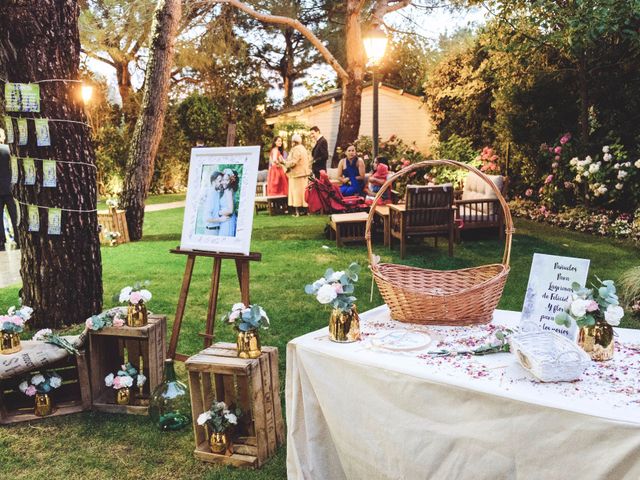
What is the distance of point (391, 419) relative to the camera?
73.1 inches

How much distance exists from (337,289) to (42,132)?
3.07 m

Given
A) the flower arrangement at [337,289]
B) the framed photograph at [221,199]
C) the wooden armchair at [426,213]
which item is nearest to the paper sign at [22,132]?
the framed photograph at [221,199]

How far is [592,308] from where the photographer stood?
1.81 m

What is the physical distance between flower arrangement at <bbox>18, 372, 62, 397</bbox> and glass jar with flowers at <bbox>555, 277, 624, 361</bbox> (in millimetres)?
2635

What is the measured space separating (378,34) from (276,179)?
4243 mm

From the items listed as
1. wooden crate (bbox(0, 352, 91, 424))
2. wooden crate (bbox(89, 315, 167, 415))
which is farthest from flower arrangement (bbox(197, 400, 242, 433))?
wooden crate (bbox(0, 352, 91, 424))

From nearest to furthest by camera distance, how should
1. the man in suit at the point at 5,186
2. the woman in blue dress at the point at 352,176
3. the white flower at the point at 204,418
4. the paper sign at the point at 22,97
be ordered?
the white flower at the point at 204,418
the paper sign at the point at 22,97
the man in suit at the point at 5,186
the woman in blue dress at the point at 352,176

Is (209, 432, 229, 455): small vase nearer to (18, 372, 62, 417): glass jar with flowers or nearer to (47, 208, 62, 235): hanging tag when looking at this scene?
(18, 372, 62, 417): glass jar with flowers

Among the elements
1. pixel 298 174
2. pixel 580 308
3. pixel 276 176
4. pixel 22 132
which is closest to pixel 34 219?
pixel 22 132

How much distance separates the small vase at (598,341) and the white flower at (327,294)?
0.83 meters

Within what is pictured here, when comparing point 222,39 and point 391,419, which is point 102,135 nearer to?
point 222,39

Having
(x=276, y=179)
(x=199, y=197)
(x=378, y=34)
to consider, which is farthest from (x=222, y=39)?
(x=199, y=197)

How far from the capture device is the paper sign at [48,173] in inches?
167

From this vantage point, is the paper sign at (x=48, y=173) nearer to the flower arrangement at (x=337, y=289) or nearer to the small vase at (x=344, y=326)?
the flower arrangement at (x=337, y=289)
